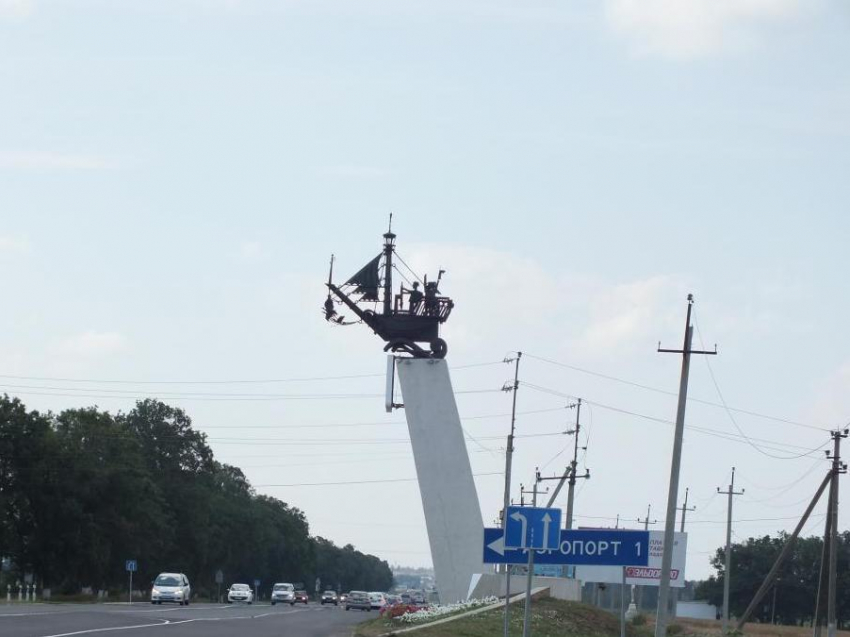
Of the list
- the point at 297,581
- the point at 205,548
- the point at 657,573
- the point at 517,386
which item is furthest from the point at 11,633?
the point at 297,581

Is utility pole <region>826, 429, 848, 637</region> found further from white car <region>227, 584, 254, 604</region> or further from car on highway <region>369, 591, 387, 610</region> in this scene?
white car <region>227, 584, 254, 604</region>

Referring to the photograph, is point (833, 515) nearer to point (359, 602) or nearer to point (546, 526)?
point (546, 526)

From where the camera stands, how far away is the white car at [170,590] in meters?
70.0

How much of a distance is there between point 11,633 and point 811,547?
362 ft

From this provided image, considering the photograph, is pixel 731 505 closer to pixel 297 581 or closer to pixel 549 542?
pixel 549 542

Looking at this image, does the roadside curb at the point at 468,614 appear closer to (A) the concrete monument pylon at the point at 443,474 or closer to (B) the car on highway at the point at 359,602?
(A) the concrete monument pylon at the point at 443,474

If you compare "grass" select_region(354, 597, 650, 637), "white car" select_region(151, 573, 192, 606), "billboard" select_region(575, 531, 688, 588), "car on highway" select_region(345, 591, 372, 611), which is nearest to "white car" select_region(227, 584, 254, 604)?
"car on highway" select_region(345, 591, 372, 611)

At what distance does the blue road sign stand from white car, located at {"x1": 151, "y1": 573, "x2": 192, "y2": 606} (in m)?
45.8

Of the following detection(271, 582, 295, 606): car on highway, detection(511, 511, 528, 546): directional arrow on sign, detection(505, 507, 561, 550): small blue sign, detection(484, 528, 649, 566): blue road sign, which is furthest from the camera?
detection(271, 582, 295, 606): car on highway

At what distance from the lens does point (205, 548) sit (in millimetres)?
120125

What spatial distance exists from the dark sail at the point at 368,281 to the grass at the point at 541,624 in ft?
43.0

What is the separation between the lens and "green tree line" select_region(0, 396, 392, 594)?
295 ft

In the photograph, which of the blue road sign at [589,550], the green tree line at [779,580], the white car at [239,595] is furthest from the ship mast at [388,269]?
the green tree line at [779,580]

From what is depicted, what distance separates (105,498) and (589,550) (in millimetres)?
74849
